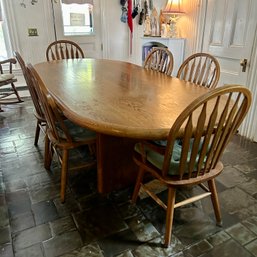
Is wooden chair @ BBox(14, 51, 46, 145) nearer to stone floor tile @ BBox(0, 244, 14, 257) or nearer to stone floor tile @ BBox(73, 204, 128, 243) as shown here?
stone floor tile @ BBox(73, 204, 128, 243)

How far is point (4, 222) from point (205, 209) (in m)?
1.36

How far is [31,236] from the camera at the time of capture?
1.52m

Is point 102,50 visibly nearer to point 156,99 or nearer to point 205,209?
point 156,99

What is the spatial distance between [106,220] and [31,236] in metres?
0.47

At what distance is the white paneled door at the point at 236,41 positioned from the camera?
2557mm

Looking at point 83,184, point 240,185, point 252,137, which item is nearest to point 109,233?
point 83,184

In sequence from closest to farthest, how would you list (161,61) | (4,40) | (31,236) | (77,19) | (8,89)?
(31,236)
(161,61)
(4,40)
(8,89)
(77,19)

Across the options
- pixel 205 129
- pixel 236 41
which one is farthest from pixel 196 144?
pixel 236 41

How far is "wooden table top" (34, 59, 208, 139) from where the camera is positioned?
48.4 inches

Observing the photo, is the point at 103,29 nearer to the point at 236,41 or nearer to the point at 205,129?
the point at 236,41

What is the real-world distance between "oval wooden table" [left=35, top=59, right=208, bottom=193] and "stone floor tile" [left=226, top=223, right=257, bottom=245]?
78cm

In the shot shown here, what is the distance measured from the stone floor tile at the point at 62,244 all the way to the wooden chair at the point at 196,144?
54 cm

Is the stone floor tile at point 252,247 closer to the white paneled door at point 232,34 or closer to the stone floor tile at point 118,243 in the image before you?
the stone floor tile at point 118,243

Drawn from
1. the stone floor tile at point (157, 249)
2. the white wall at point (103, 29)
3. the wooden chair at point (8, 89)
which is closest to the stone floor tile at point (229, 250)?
the stone floor tile at point (157, 249)
